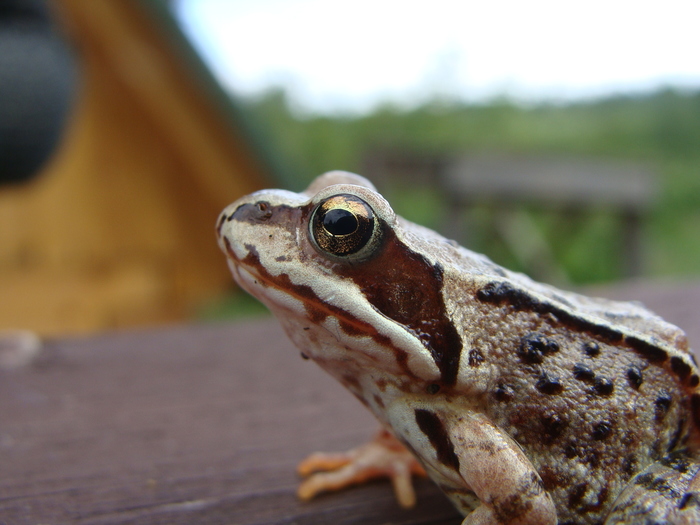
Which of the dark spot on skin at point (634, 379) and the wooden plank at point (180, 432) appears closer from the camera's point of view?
the dark spot on skin at point (634, 379)

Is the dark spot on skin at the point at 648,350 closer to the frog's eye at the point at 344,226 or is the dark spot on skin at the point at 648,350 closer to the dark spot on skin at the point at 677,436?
the dark spot on skin at the point at 677,436

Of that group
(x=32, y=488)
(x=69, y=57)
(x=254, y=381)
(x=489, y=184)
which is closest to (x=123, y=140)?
(x=69, y=57)

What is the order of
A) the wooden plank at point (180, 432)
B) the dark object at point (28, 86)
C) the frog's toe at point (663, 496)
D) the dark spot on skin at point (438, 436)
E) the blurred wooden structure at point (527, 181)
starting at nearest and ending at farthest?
the frog's toe at point (663, 496), the dark spot on skin at point (438, 436), the wooden plank at point (180, 432), the dark object at point (28, 86), the blurred wooden structure at point (527, 181)

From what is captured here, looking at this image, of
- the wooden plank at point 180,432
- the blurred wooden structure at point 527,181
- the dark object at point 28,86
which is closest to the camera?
the wooden plank at point 180,432

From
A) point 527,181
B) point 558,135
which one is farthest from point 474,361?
point 558,135

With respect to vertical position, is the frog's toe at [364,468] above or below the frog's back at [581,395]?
below

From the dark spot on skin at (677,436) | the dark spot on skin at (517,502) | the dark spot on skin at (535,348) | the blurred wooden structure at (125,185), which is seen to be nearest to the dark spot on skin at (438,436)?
the dark spot on skin at (517,502)

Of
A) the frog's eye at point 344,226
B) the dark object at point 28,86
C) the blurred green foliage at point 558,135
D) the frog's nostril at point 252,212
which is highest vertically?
the dark object at point 28,86

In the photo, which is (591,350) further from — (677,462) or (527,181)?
(527,181)
